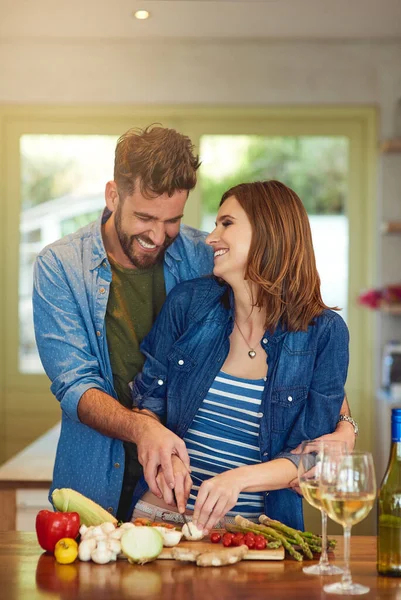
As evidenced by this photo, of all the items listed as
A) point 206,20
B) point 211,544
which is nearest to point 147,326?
point 211,544

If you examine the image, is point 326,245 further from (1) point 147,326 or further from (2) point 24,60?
(1) point 147,326

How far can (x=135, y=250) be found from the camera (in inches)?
94.4

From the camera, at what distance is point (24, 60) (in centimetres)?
526

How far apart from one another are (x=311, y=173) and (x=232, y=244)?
11.3ft

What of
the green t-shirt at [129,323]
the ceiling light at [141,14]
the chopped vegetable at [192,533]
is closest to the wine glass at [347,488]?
the chopped vegetable at [192,533]

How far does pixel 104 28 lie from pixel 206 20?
607 mm

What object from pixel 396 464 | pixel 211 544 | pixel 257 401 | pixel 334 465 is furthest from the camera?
pixel 257 401

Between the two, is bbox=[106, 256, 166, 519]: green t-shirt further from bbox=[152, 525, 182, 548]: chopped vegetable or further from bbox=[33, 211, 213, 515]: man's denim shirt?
bbox=[152, 525, 182, 548]: chopped vegetable

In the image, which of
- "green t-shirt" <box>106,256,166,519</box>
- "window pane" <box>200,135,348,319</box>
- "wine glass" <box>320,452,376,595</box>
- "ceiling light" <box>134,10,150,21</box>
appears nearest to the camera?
"wine glass" <box>320,452,376,595</box>

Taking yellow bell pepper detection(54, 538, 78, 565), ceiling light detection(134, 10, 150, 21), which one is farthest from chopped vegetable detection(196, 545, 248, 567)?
ceiling light detection(134, 10, 150, 21)

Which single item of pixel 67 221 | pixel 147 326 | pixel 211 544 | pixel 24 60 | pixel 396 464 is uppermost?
pixel 24 60

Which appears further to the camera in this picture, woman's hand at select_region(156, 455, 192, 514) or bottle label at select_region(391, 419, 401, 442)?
woman's hand at select_region(156, 455, 192, 514)

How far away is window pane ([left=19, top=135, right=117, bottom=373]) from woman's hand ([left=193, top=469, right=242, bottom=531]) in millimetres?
3817

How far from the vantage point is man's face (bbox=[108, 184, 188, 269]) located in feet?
7.75
